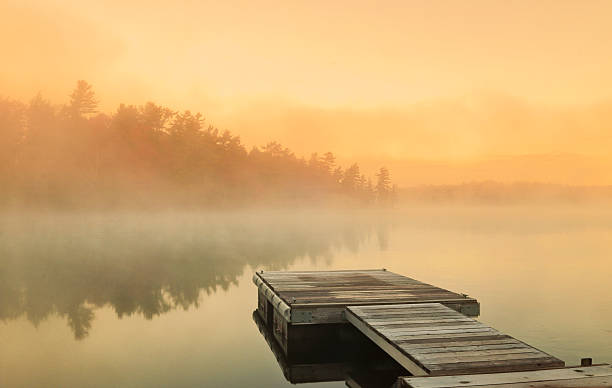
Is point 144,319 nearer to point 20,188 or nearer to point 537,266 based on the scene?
point 537,266

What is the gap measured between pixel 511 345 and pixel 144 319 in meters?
10.8

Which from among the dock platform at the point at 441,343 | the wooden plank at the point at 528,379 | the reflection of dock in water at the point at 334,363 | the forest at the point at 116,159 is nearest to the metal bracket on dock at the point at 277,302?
the reflection of dock in water at the point at 334,363

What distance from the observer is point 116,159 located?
98.6m

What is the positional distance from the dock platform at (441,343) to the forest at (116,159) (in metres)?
86.1

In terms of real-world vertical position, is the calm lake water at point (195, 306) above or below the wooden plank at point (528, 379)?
below

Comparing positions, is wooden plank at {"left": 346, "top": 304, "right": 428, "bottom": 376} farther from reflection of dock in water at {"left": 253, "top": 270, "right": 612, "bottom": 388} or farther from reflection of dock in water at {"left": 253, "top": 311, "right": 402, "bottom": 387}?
reflection of dock in water at {"left": 253, "top": 311, "right": 402, "bottom": 387}

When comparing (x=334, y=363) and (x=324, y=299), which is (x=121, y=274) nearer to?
(x=324, y=299)

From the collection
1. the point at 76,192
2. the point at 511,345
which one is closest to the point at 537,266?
the point at 511,345

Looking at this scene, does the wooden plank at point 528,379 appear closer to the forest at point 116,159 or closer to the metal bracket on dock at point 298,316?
the metal bracket on dock at point 298,316

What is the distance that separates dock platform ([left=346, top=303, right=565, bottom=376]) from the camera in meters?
7.09

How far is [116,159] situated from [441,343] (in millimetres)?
96831

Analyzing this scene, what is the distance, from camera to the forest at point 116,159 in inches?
3430

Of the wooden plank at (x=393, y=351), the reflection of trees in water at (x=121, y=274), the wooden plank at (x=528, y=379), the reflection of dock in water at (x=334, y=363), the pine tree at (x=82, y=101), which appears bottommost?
the reflection of trees in water at (x=121, y=274)

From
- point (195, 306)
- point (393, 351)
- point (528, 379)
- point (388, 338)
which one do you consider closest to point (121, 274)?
point (195, 306)
